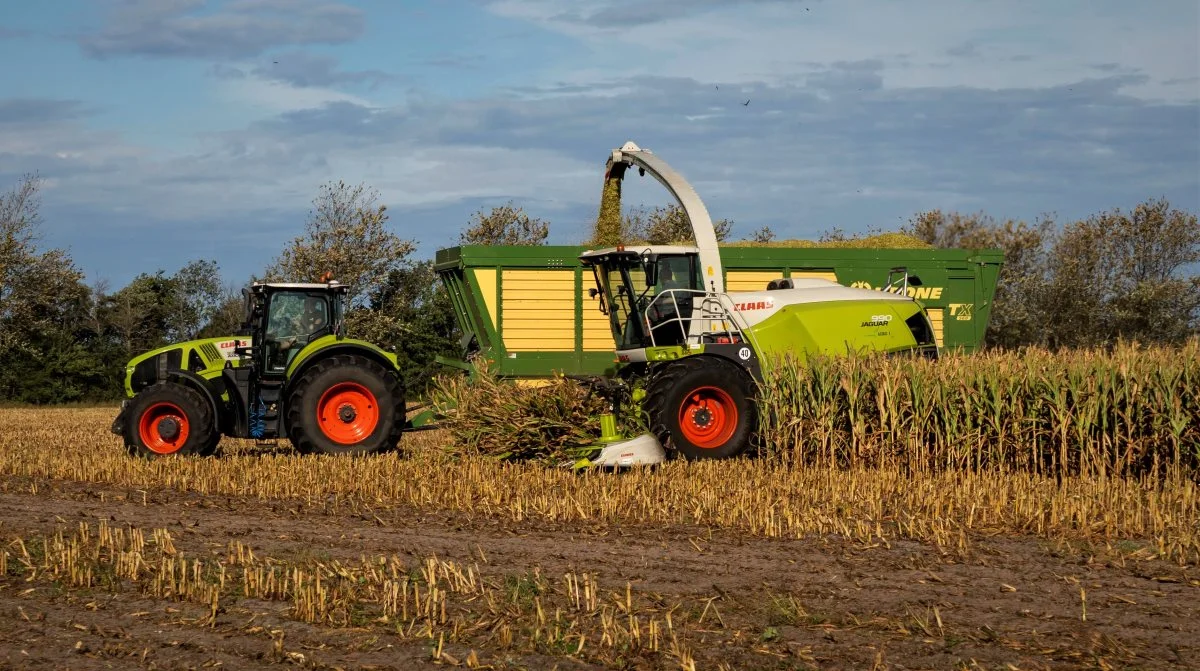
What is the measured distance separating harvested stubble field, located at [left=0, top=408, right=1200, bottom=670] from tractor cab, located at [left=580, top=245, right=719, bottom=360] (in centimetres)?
180

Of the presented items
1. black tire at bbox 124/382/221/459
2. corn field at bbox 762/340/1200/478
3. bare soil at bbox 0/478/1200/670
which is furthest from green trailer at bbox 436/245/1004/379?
bare soil at bbox 0/478/1200/670

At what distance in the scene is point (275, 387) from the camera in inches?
468

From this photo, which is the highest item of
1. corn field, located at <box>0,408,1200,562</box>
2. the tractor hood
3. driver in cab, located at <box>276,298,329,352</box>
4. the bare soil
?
driver in cab, located at <box>276,298,329,352</box>

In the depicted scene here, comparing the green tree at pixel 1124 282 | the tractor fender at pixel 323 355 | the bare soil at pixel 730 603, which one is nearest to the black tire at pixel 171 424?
the tractor fender at pixel 323 355

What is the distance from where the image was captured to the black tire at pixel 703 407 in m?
11.0

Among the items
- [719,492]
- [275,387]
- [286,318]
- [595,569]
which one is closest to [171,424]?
[275,387]

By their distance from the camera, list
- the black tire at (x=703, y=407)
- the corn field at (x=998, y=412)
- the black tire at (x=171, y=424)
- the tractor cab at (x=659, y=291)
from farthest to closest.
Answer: the tractor cab at (x=659, y=291)
the black tire at (x=171, y=424)
the black tire at (x=703, y=407)
the corn field at (x=998, y=412)

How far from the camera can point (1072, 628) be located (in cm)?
537

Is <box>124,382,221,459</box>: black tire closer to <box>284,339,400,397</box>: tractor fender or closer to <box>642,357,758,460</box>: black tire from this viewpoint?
<box>284,339,400,397</box>: tractor fender

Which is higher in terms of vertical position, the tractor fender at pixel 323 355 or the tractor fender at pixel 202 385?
the tractor fender at pixel 323 355

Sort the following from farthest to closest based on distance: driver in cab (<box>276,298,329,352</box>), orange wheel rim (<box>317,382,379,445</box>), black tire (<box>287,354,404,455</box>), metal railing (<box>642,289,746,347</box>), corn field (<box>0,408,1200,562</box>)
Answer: driver in cab (<box>276,298,329,352</box>)
metal railing (<box>642,289,746,347</box>)
orange wheel rim (<box>317,382,379,445</box>)
black tire (<box>287,354,404,455</box>)
corn field (<box>0,408,1200,562</box>)

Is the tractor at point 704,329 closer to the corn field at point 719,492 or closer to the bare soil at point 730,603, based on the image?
the corn field at point 719,492

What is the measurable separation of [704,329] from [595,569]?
540 cm

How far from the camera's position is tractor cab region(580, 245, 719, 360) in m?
11.8
